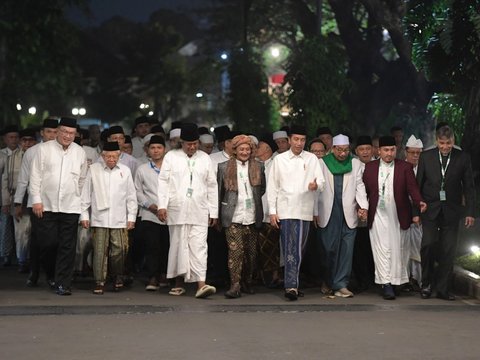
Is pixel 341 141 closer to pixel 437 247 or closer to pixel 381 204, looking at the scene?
pixel 381 204

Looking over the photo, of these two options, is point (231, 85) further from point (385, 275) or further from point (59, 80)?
point (385, 275)

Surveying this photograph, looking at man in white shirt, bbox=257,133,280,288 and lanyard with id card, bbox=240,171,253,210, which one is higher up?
lanyard with id card, bbox=240,171,253,210

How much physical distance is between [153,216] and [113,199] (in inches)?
32.7

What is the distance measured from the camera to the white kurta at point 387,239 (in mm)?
14312

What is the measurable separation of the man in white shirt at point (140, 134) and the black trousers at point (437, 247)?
5619 mm

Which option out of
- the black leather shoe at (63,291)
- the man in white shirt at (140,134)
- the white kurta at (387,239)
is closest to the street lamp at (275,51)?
the man in white shirt at (140,134)

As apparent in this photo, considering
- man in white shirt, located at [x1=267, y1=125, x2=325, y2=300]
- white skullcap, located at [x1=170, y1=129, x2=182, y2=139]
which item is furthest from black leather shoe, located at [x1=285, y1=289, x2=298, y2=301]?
white skullcap, located at [x1=170, y1=129, x2=182, y2=139]

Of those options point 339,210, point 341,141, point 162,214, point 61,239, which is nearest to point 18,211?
point 61,239

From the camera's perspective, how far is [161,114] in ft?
313

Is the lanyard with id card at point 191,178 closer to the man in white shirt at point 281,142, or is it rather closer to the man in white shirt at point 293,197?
the man in white shirt at point 293,197

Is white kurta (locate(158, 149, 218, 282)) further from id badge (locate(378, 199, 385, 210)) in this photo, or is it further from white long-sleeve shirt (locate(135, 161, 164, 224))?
id badge (locate(378, 199, 385, 210))

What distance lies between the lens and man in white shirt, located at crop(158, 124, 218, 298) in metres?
14.3

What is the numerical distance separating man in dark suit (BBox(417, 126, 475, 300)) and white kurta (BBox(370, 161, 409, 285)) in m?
0.31

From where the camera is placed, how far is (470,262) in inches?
618
